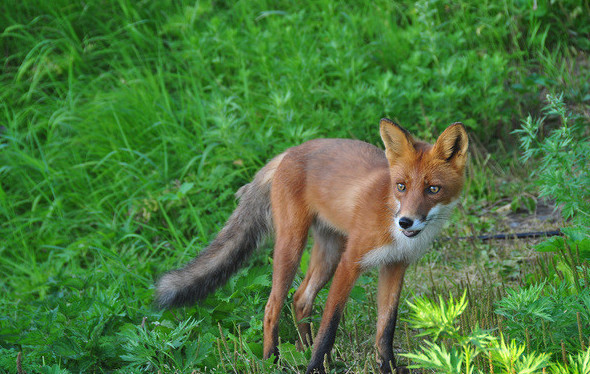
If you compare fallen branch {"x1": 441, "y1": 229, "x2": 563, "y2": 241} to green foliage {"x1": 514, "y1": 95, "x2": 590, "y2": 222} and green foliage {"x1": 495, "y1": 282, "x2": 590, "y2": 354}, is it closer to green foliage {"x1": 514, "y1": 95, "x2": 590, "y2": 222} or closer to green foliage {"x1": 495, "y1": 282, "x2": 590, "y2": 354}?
green foliage {"x1": 514, "y1": 95, "x2": 590, "y2": 222}

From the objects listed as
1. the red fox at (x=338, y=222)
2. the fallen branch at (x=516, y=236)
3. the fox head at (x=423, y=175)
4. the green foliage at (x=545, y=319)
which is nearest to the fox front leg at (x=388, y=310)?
the red fox at (x=338, y=222)

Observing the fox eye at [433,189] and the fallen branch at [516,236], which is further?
the fallen branch at [516,236]

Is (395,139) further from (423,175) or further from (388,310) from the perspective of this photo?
(388,310)

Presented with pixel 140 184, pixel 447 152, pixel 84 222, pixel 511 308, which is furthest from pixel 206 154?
pixel 511 308

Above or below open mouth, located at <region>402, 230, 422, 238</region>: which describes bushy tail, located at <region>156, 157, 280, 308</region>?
below

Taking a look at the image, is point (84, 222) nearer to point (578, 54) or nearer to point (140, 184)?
point (140, 184)

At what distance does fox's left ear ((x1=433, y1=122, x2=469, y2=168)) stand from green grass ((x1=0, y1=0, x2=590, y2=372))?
117cm

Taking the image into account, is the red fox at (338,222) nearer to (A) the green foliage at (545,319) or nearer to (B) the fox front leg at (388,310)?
(B) the fox front leg at (388,310)

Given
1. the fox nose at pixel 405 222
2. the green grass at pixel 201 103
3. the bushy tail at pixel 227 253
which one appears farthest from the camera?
the green grass at pixel 201 103

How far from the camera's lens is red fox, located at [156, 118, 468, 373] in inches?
123

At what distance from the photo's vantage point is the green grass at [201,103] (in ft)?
17.1

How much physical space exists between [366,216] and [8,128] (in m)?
4.68

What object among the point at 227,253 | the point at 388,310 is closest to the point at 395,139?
the point at 388,310

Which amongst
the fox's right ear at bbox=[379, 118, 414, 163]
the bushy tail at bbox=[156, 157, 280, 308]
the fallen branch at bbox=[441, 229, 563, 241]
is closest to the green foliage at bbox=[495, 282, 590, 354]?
the fox's right ear at bbox=[379, 118, 414, 163]
